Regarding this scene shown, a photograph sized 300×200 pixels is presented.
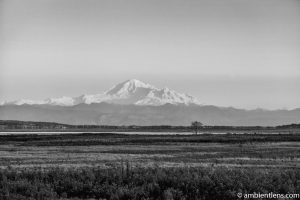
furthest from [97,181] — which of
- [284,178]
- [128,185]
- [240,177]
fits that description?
[284,178]

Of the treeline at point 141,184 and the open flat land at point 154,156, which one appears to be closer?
the treeline at point 141,184

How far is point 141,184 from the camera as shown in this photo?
33031 millimetres

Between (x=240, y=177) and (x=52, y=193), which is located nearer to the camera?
(x=52, y=193)

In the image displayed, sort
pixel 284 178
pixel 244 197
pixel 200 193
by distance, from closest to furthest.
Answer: pixel 244 197, pixel 200 193, pixel 284 178

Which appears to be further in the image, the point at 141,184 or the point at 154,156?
the point at 154,156

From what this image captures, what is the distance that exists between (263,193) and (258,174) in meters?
4.13

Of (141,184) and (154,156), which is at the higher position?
(154,156)

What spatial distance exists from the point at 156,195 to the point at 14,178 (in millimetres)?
10196

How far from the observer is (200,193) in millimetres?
30906

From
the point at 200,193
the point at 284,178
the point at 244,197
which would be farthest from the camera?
the point at 284,178

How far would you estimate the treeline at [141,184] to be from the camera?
30.2m

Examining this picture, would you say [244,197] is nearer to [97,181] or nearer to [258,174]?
[258,174]

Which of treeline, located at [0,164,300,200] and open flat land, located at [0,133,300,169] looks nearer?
treeline, located at [0,164,300,200]

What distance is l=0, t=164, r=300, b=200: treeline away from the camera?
30.2 m
